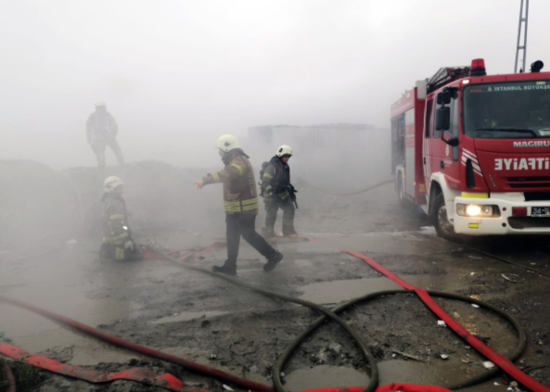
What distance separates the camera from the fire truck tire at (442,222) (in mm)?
6571

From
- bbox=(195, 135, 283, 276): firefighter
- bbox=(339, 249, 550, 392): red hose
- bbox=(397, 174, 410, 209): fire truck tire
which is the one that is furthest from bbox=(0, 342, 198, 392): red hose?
bbox=(397, 174, 410, 209): fire truck tire

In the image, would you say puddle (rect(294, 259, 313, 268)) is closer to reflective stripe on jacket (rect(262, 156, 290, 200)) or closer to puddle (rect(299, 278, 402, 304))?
puddle (rect(299, 278, 402, 304))

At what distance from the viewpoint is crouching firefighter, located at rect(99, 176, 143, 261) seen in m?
6.07

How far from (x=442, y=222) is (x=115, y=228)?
5065mm

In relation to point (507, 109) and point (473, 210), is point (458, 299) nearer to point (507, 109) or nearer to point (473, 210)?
point (473, 210)

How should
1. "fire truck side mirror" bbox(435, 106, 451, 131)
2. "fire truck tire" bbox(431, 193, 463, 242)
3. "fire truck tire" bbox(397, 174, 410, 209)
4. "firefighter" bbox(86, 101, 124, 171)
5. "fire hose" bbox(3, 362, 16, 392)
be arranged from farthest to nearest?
1. "fire truck tire" bbox(397, 174, 410, 209)
2. "firefighter" bbox(86, 101, 124, 171)
3. "fire truck tire" bbox(431, 193, 463, 242)
4. "fire truck side mirror" bbox(435, 106, 451, 131)
5. "fire hose" bbox(3, 362, 16, 392)

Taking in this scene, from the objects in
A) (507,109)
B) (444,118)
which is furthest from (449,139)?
(507,109)

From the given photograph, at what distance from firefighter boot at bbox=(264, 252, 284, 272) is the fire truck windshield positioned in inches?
117

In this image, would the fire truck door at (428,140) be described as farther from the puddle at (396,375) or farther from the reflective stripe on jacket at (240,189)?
the puddle at (396,375)

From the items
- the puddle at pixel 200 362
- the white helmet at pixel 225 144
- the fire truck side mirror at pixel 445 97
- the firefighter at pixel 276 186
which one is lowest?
the puddle at pixel 200 362

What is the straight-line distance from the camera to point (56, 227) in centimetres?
912

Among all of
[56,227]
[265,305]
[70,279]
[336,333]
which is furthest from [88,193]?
[336,333]

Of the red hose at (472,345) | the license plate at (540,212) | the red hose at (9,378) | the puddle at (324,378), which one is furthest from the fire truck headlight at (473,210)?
the red hose at (9,378)

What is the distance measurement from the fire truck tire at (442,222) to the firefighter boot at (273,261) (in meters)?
2.90
